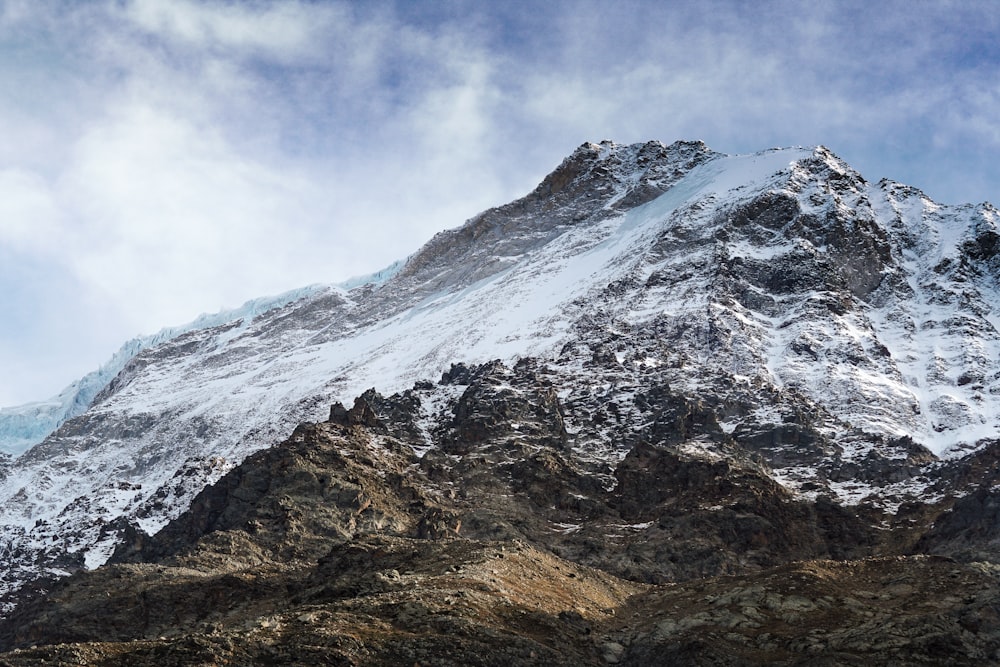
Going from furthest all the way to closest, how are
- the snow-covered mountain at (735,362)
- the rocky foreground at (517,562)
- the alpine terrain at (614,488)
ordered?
the snow-covered mountain at (735,362) → the alpine terrain at (614,488) → the rocky foreground at (517,562)

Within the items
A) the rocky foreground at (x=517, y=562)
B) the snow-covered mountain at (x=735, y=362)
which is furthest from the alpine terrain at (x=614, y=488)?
the snow-covered mountain at (x=735, y=362)

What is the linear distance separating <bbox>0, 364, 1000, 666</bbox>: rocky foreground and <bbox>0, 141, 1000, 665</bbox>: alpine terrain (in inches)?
10.8

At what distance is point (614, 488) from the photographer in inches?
4759

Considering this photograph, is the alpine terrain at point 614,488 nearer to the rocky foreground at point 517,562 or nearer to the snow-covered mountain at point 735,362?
the rocky foreground at point 517,562

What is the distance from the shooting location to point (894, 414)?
447ft

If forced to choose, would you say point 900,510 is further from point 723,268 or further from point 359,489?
→ point 723,268

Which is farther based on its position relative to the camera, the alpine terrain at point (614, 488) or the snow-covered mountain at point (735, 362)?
the snow-covered mountain at point (735, 362)

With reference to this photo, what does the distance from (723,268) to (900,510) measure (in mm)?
65824

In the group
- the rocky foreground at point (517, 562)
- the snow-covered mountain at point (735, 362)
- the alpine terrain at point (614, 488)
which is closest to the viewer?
the rocky foreground at point (517, 562)

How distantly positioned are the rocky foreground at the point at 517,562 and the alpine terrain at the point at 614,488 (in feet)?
0.90

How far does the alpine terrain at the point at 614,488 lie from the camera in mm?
55656

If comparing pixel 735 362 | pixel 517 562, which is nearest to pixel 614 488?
pixel 735 362

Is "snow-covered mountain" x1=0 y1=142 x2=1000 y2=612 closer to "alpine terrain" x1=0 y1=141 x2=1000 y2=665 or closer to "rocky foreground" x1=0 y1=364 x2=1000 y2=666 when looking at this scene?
"alpine terrain" x1=0 y1=141 x2=1000 y2=665

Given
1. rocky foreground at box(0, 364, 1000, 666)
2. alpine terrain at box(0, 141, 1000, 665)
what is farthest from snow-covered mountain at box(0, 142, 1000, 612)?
rocky foreground at box(0, 364, 1000, 666)
